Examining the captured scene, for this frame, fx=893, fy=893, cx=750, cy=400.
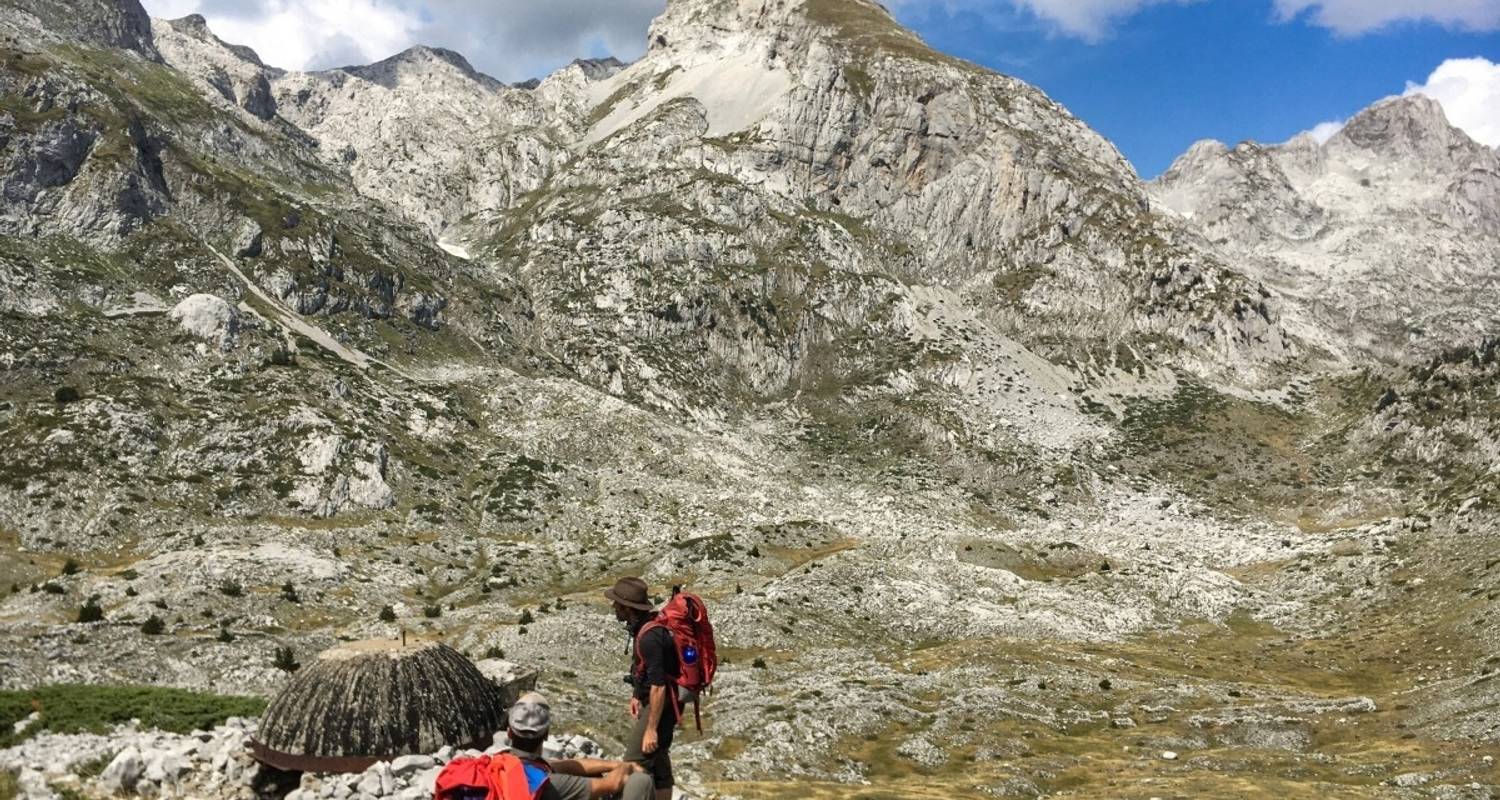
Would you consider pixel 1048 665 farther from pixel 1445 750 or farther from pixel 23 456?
pixel 23 456

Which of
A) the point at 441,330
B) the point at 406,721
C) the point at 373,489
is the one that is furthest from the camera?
the point at 441,330

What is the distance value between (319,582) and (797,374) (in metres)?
120

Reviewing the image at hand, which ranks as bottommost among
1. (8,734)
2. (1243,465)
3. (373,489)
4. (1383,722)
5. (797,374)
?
(1383,722)

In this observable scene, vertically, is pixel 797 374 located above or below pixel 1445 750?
above

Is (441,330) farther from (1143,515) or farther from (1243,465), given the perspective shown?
(1243,465)

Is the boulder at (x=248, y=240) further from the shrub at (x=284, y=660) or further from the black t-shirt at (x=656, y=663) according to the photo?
the black t-shirt at (x=656, y=663)

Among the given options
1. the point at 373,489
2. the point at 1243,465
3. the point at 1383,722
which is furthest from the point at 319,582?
the point at 1243,465

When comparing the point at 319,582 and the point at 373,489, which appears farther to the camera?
the point at 373,489

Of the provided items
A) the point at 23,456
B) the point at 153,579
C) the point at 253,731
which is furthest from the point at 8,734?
the point at 23,456

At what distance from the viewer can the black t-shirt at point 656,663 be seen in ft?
47.7

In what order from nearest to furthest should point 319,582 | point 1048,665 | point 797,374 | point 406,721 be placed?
point 406,721, point 1048,665, point 319,582, point 797,374

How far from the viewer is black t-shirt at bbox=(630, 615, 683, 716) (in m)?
14.5

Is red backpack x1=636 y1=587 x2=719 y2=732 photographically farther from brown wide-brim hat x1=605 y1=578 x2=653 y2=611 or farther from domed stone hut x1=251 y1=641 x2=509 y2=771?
domed stone hut x1=251 y1=641 x2=509 y2=771

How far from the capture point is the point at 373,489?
113500mm
